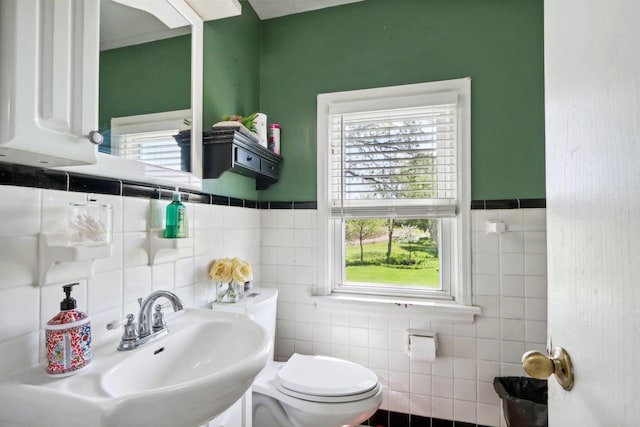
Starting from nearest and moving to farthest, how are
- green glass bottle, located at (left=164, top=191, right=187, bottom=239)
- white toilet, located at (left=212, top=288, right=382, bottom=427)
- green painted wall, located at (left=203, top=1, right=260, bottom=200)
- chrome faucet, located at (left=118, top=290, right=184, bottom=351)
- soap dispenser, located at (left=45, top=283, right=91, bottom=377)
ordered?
soap dispenser, located at (left=45, top=283, right=91, bottom=377) → chrome faucet, located at (left=118, top=290, right=184, bottom=351) → green glass bottle, located at (left=164, top=191, right=187, bottom=239) → white toilet, located at (left=212, top=288, right=382, bottom=427) → green painted wall, located at (left=203, top=1, right=260, bottom=200)

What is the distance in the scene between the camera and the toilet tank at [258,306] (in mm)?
1293

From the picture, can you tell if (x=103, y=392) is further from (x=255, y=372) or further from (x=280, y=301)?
(x=280, y=301)

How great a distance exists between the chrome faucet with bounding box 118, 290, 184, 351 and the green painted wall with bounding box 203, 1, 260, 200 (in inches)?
23.7

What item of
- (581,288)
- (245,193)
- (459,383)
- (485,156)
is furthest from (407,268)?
(581,288)

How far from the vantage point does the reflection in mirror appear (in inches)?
34.1

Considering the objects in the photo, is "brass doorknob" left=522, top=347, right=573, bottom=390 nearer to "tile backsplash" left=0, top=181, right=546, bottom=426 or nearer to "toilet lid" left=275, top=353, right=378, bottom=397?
"toilet lid" left=275, top=353, right=378, bottom=397

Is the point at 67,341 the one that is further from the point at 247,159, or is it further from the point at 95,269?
the point at 247,159

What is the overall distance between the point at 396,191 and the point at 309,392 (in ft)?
3.74

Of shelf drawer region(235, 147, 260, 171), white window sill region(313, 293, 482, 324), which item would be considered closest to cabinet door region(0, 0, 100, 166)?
shelf drawer region(235, 147, 260, 171)

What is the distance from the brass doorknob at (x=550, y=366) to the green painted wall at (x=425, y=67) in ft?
4.13

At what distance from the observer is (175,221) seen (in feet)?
3.46

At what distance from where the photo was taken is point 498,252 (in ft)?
5.05

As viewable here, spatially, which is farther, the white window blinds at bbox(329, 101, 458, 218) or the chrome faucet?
the white window blinds at bbox(329, 101, 458, 218)

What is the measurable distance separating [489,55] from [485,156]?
0.56m
